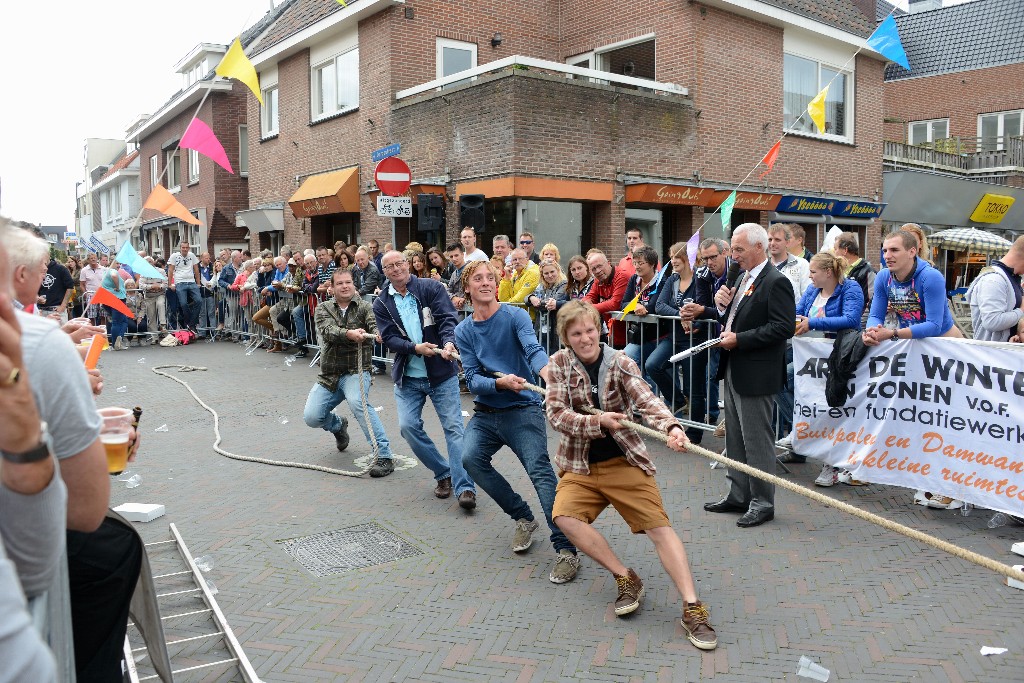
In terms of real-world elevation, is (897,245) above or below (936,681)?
above

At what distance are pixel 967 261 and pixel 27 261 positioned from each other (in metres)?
27.1

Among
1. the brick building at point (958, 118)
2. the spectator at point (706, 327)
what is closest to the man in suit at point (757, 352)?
the spectator at point (706, 327)

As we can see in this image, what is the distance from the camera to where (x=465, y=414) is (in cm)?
941

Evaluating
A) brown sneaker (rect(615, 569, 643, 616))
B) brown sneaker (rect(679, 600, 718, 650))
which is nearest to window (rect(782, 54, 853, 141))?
brown sneaker (rect(615, 569, 643, 616))

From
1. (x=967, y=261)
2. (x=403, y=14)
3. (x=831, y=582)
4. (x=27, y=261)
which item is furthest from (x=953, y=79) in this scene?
(x=27, y=261)

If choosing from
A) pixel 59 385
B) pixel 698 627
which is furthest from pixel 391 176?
pixel 59 385

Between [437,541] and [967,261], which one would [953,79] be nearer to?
[967,261]

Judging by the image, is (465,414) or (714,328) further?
(465,414)

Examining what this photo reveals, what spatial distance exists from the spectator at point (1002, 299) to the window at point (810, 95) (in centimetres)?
1311

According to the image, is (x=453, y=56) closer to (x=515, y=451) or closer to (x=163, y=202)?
(x=163, y=202)

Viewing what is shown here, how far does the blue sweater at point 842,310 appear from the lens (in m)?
6.37

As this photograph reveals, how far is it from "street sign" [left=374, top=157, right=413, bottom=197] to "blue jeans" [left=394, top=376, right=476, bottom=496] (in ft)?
22.0

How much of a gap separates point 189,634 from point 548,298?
631 centimetres

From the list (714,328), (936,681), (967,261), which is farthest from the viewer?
(967,261)
